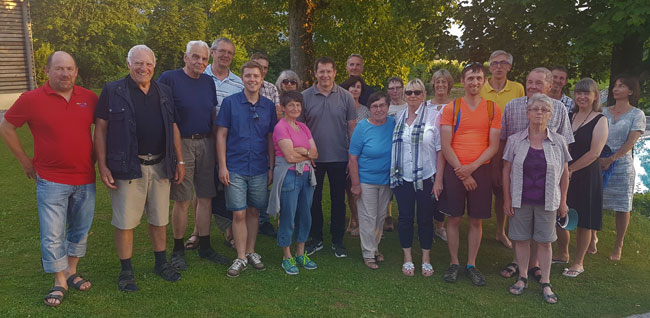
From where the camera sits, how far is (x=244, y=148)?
4.80 m

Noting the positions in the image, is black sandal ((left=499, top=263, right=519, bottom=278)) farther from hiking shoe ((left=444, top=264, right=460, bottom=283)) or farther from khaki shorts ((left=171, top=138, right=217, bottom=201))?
khaki shorts ((left=171, top=138, right=217, bottom=201))

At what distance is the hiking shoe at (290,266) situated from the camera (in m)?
4.96

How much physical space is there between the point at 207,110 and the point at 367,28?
1259cm

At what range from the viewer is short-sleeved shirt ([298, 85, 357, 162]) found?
5.28 metres

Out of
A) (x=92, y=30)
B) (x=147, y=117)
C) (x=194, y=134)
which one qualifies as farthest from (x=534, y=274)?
(x=92, y=30)

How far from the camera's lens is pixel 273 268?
5.13 meters

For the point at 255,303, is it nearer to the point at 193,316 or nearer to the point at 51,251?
the point at 193,316

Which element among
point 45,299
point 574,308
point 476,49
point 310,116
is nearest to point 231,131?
point 310,116

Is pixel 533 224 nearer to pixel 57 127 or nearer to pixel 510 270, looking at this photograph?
pixel 510 270

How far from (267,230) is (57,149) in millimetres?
2971

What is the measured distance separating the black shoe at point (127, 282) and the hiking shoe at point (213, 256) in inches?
35.1

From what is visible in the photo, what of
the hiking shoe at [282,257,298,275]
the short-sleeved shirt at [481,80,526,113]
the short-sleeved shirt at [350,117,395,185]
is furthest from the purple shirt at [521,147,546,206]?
the hiking shoe at [282,257,298,275]

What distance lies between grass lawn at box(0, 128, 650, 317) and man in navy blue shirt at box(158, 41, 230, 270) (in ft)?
1.49

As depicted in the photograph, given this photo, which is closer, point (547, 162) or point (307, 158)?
point (547, 162)
